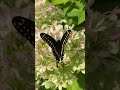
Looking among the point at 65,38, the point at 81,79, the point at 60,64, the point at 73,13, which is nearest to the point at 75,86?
the point at 81,79

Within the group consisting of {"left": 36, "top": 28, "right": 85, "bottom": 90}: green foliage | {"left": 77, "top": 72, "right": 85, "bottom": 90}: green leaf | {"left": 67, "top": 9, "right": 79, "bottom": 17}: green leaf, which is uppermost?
{"left": 67, "top": 9, "right": 79, "bottom": 17}: green leaf

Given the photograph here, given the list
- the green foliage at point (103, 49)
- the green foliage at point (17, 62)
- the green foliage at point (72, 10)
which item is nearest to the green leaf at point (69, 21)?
the green foliage at point (72, 10)

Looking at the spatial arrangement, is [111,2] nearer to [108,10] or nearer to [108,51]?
[108,10]

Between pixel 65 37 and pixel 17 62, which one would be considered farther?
pixel 17 62

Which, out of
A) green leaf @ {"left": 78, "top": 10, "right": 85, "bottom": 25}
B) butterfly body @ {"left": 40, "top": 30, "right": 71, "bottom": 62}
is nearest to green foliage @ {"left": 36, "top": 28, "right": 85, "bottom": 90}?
butterfly body @ {"left": 40, "top": 30, "right": 71, "bottom": 62}

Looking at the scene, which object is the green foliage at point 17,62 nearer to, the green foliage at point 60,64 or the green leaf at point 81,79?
the green foliage at point 60,64

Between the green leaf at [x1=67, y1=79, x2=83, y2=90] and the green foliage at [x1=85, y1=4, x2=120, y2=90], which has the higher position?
the green foliage at [x1=85, y1=4, x2=120, y2=90]

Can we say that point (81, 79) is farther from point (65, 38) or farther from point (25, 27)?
point (25, 27)

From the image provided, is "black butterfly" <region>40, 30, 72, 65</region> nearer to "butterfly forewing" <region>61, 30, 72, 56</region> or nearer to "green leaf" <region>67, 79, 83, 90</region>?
"butterfly forewing" <region>61, 30, 72, 56</region>
